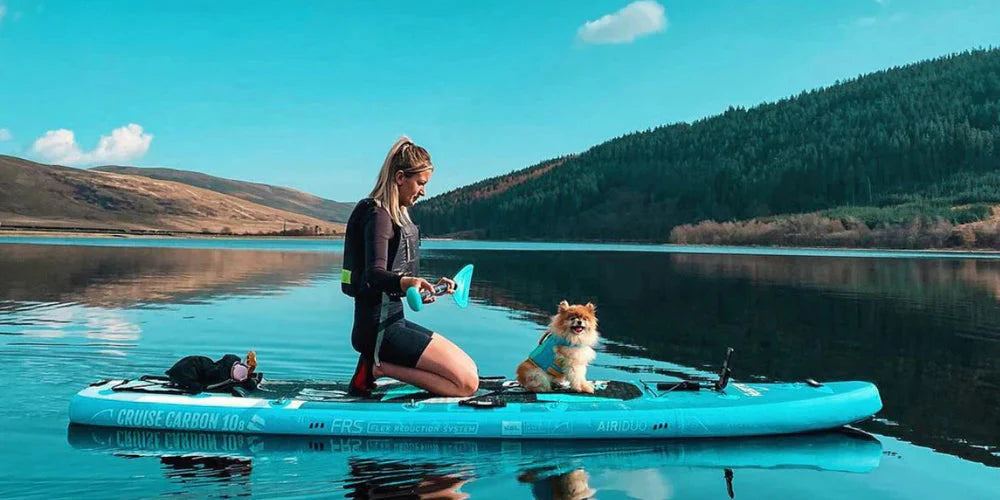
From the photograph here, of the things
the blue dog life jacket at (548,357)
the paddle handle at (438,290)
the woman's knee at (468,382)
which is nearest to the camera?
the paddle handle at (438,290)

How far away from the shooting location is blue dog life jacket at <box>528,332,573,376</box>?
31.6ft

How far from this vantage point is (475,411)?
9125mm

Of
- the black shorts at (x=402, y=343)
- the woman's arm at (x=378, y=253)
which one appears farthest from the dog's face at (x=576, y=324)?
the woman's arm at (x=378, y=253)

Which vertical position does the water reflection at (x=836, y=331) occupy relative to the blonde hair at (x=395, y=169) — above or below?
below

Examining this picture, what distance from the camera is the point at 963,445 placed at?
33.3 feet

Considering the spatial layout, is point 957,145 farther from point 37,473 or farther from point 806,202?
point 37,473

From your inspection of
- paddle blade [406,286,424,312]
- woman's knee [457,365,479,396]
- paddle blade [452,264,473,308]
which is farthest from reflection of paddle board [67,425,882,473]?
paddle blade [406,286,424,312]

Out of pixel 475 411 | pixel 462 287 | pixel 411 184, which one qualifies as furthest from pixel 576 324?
pixel 411 184

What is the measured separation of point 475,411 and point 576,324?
1.65m

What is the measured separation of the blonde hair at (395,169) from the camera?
8.41m

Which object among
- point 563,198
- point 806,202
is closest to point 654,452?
point 806,202

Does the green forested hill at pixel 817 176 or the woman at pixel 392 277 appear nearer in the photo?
the woman at pixel 392 277

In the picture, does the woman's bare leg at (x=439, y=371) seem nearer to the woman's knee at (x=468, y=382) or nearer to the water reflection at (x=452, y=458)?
the woman's knee at (x=468, y=382)

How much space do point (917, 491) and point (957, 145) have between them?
188 m
